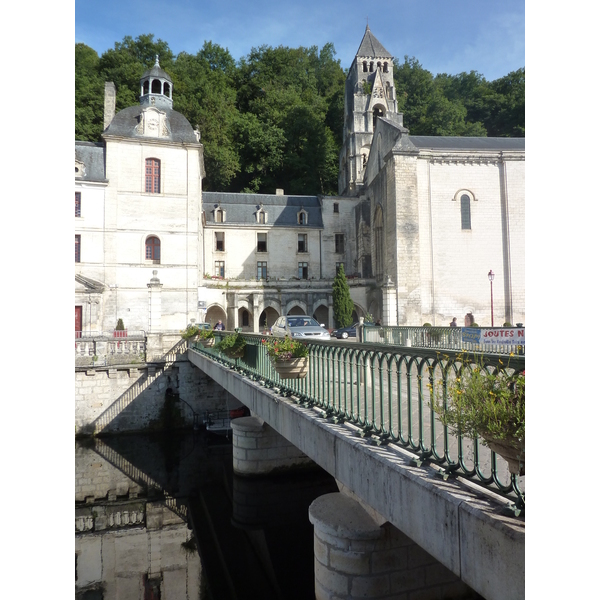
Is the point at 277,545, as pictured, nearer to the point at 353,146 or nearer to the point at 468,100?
the point at 353,146

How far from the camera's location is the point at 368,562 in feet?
16.9

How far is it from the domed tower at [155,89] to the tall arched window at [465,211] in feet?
63.4

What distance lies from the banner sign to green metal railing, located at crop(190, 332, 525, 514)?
5480 mm

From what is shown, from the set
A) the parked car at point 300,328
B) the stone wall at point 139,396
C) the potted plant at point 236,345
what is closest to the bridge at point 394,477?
the potted plant at point 236,345

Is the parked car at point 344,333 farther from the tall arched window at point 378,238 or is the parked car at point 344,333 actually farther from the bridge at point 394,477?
the bridge at point 394,477

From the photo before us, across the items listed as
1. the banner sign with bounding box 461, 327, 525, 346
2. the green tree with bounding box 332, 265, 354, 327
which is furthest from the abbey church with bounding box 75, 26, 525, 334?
the banner sign with bounding box 461, 327, 525, 346

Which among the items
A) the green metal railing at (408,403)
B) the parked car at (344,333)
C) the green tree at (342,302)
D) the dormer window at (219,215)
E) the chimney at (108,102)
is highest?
the chimney at (108,102)

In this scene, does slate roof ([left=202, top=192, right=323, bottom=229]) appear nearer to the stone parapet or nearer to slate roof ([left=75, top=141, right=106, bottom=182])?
slate roof ([left=75, top=141, right=106, bottom=182])

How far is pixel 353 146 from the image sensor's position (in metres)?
39.2

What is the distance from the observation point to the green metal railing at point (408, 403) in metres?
2.95

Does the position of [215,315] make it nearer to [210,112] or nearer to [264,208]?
[264,208]

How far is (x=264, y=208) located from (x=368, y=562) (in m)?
34.1
